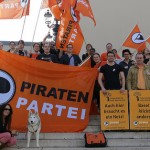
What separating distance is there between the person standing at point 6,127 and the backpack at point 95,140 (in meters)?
1.51

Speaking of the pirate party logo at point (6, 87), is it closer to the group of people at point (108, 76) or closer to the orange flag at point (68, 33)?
the group of people at point (108, 76)

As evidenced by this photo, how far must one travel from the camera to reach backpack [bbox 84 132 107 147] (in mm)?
8102

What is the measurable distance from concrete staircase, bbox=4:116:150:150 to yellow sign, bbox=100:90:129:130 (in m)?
0.18

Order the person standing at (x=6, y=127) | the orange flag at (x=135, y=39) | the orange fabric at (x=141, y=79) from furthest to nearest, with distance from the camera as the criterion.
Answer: the orange flag at (x=135, y=39) → the orange fabric at (x=141, y=79) → the person standing at (x=6, y=127)

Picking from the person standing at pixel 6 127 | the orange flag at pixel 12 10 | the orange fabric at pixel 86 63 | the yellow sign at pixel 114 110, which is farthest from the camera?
the orange flag at pixel 12 10

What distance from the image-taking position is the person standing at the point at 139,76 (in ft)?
29.6

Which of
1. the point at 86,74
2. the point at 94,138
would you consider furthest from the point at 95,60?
the point at 94,138

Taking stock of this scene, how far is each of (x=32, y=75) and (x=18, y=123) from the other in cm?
114

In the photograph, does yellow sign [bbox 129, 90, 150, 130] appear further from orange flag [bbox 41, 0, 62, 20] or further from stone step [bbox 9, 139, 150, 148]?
orange flag [bbox 41, 0, 62, 20]

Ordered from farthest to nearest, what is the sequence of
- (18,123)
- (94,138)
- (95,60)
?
(95,60) → (18,123) → (94,138)

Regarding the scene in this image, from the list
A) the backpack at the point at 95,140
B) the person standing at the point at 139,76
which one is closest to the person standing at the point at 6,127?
the backpack at the point at 95,140

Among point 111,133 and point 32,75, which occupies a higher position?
point 32,75

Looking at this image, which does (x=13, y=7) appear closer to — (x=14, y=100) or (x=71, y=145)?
(x=14, y=100)

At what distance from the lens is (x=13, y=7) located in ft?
39.4
